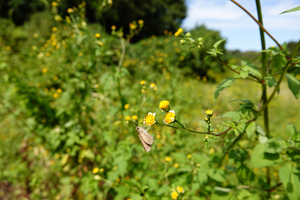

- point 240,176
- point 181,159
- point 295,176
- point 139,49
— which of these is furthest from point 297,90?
point 139,49

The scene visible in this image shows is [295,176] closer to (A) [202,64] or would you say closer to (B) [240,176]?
(B) [240,176]

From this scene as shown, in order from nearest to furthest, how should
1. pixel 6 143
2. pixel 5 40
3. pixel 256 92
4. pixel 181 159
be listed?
pixel 181 159 → pixel 6 143 → pixel 256 92 → pixel 5 40

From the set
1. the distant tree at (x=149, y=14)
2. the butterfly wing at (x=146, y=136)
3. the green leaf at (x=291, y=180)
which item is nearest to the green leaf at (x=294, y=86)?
the green leaf at (x=291, y=180)

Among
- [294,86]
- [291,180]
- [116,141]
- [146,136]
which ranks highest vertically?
[294,86]

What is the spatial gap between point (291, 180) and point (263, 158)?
17 centimetres

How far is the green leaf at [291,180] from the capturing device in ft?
3.19

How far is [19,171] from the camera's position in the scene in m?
2.86

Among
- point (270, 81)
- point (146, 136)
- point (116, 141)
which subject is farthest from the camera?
point (116, 141)

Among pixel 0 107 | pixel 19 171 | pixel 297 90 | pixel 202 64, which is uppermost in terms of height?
pixel 202 64

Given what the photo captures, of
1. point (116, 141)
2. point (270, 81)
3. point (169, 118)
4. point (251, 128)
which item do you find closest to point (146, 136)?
point (169, 118)

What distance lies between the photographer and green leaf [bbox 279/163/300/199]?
38.3 inches

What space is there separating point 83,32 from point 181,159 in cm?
183

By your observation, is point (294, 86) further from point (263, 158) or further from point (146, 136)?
point (146, 136)

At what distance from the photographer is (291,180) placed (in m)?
1.01
